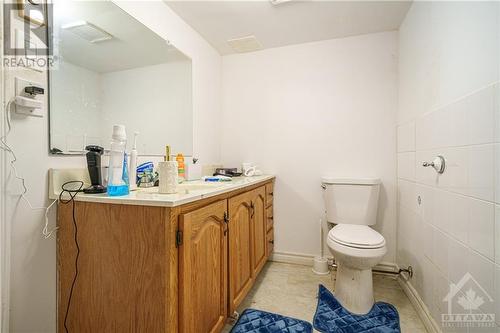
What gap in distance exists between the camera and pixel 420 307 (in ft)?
4.66

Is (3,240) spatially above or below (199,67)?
below

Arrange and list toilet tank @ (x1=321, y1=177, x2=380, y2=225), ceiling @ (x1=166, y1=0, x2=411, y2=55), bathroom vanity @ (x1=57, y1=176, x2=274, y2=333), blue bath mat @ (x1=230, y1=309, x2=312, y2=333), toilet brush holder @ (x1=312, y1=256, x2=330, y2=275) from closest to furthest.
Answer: bathroom vanity @ (x1=57, y1=176, x2=274, y2=333)
blue bath mat @ (x1=230, y1=309, x2=312, y2=333)
ceiling @ (x1=166, y1=0, x2=411, y2=55)
toilet tank @ (x1=321, y1=177, x2=380, y2=225)
toilet brush holder @ (x1=312, y1=256, x2=330, y2=275)

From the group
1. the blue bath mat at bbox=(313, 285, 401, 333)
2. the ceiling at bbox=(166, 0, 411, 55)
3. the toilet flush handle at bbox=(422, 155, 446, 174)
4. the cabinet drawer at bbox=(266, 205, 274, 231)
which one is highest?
the ceiling at bbox=(166, 0, 411, 55)

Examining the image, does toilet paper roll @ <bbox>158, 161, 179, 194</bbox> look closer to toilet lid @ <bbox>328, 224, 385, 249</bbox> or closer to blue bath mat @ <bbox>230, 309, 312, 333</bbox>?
blue bath mat @ <bbox>230, 309, 312, 333</bbox>

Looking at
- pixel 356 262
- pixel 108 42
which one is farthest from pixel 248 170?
pixel 108 42

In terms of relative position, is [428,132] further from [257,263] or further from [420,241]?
[257,263]

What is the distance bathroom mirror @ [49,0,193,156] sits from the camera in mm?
1055

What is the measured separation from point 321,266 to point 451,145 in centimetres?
128

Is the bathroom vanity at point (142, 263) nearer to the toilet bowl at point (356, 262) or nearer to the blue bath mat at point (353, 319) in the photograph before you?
the blue bath mat at point (353, 319)

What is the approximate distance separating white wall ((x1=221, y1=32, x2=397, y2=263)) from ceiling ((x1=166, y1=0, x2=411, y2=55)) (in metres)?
0.15

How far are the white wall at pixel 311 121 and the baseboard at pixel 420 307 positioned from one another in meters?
0.30

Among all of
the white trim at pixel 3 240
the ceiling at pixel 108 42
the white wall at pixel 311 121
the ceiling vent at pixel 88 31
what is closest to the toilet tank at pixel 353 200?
the white wall at pixel 311 121

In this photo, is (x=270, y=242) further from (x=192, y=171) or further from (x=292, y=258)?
(x=192, y=171)

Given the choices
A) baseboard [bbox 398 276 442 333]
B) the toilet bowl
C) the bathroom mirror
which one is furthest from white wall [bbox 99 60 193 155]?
baseboard [bbox 398 276 442 333]
